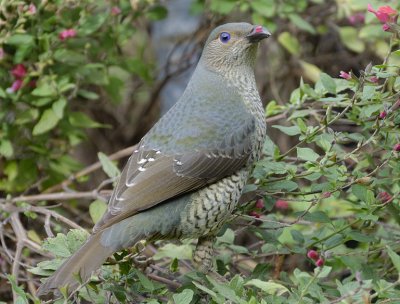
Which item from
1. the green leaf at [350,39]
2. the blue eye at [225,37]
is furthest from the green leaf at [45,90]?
the green leaf at [350,39]

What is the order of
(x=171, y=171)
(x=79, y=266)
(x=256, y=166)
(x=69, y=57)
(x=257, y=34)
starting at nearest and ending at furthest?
(x=79, y=266) → (x=171, y=171) → (x=256, y=166) → (x=257, y=34) → (x=69, y=57)

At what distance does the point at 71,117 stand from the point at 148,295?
154cm

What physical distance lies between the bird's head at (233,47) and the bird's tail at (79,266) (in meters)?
1.17

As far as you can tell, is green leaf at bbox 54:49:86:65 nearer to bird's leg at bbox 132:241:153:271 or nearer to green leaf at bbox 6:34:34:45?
green leaf at bbox 6:34:34:45

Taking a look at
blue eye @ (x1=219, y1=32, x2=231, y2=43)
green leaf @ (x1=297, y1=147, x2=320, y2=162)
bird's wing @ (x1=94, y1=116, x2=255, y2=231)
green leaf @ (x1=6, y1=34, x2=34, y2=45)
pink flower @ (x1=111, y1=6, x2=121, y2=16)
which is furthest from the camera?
pink flower @ (x1=111, y1=6, x2=121, y2=16)

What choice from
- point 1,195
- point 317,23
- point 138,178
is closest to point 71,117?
point 1,195

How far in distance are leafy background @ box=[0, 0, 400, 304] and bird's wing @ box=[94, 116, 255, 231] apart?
0.16 meters

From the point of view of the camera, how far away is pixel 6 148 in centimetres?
404

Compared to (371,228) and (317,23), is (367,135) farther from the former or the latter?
(317,23)

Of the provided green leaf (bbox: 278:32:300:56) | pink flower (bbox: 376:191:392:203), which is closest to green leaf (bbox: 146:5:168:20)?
green leaf (bbox: 278:32:300:56)

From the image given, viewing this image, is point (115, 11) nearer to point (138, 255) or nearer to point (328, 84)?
point (328, 84)

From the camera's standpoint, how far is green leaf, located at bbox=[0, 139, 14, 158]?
158 inches

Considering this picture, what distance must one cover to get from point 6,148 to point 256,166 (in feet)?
4.54

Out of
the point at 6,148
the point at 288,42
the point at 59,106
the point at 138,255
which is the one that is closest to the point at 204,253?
the point at 138,255
